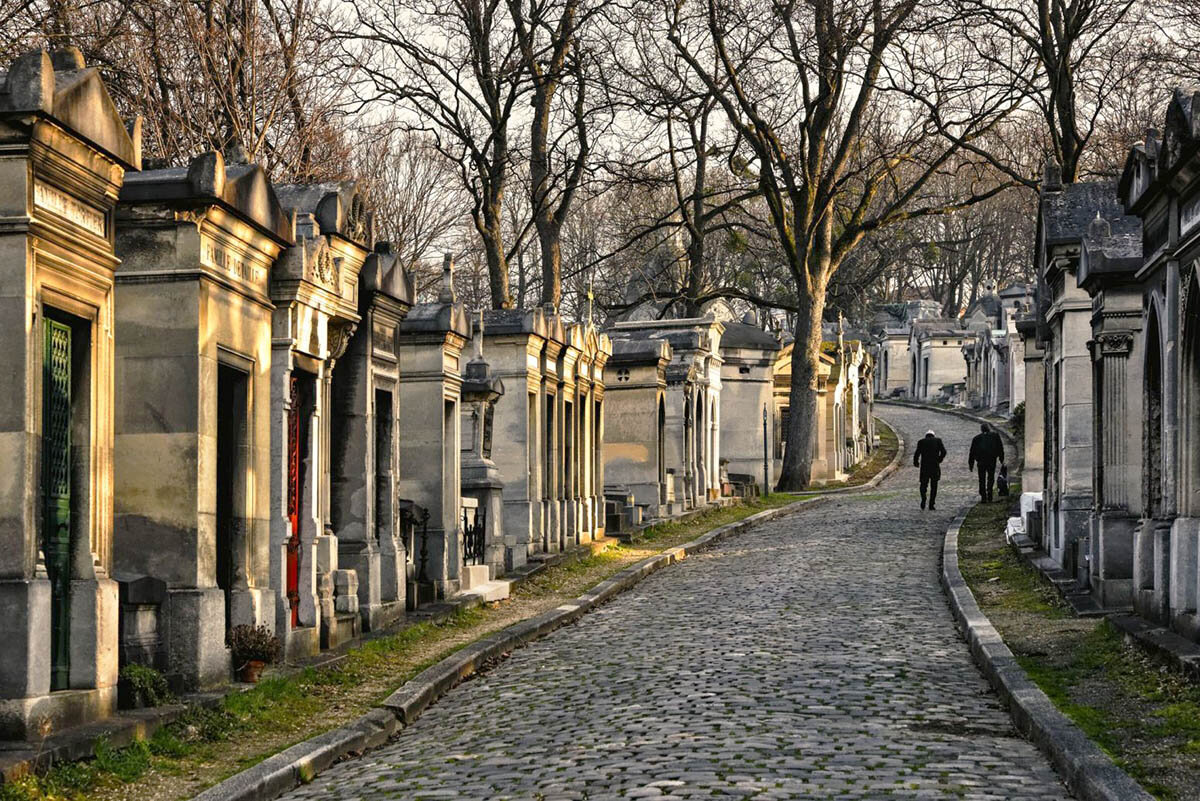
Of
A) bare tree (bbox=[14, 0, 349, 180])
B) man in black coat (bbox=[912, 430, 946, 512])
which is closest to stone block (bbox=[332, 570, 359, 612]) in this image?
bare tree (bbox=[14, 0, 349, 180])

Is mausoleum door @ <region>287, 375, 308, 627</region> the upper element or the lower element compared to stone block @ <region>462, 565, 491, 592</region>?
upper

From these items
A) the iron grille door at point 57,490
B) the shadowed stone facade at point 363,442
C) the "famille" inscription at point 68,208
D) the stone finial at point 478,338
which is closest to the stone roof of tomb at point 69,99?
the "famille" inscription at point 68,208

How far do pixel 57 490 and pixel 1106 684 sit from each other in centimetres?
641

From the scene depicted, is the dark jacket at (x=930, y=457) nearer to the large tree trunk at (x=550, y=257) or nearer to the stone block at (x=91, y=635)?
the large tree trunk at (x=550, y=257)

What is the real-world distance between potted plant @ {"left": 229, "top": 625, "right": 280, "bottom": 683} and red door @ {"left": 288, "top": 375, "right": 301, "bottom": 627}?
1.57 metres

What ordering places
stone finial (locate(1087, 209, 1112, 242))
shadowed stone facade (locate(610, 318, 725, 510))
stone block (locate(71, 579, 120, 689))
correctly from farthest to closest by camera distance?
shadowed stone facade (locate(610, 318, 725, 510)) → stone finial (locate(1087, 209, 1112, 242)) → stone block (locate(71, 579, 120, 689))

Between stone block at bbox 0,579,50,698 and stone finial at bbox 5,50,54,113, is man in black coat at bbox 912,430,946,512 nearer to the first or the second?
stone block at bbox 0,579,50,698

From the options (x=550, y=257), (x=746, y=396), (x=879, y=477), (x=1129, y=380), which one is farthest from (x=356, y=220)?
(x=879, y=477)

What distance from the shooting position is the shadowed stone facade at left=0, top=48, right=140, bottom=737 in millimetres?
8188

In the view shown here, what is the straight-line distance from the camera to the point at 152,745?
344 inches

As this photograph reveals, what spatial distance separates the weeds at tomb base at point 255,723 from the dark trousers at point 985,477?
16082 mm

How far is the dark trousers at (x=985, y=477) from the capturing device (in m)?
31.4

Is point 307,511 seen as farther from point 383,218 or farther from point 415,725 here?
point 383,218

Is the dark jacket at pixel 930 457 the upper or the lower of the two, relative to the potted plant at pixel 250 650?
upper
